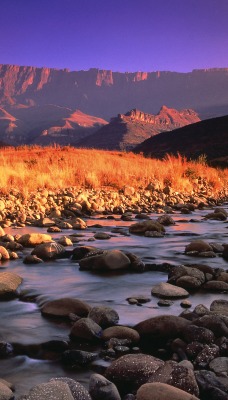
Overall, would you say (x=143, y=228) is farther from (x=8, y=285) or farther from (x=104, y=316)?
(x=104, y=316)

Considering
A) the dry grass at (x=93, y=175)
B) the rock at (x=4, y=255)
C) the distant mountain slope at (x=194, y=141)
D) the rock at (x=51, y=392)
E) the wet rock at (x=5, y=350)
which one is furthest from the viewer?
the distant mountain slope at (x=194, y=141)

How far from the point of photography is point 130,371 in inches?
106

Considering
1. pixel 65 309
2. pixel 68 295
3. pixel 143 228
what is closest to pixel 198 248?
pixel 143 228

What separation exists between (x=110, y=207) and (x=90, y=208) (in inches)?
30.2

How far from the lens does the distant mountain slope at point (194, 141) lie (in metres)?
51.7

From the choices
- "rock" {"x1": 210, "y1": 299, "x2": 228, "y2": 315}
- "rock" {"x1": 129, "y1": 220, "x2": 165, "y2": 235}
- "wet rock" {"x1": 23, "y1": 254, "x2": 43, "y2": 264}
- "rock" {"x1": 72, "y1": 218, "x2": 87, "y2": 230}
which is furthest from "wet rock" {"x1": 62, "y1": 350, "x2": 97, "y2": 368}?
"rock" {"x1": 72, "y1": 218, "x2": 87, "y2": 230}

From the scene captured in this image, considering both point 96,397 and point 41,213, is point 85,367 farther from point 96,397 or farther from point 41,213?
point 41,213

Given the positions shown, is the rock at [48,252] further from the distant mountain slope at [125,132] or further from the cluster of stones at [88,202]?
the distant mountain slope at [125,132]

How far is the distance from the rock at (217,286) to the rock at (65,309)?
1316 millimetres

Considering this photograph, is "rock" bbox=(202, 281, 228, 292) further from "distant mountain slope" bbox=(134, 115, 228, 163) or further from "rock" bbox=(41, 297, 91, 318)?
"distant mountain slope" bbox=(134, 115, 228, 163)

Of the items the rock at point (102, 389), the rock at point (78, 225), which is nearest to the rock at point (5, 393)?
the rock at point (102, 389)

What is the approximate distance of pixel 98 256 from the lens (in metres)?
5.81

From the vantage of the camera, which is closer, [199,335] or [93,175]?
[199,335]

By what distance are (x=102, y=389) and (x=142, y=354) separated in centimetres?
49
